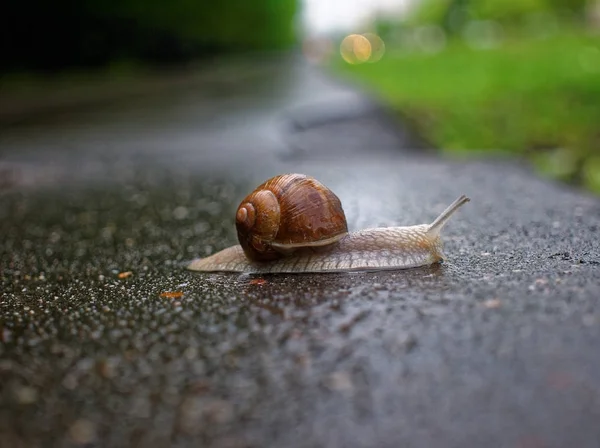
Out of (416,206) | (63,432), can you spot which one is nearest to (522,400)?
(63,432)

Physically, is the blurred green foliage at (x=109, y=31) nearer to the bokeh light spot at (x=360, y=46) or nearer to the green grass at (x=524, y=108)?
the green grass at (x=524, y=108)

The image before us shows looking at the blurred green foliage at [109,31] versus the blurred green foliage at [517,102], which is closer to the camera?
the blurred green foliage at [517,102]

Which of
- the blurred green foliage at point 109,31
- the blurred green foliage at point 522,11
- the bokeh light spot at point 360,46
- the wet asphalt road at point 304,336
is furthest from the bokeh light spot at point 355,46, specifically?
the wet asphalt road at point 304,336

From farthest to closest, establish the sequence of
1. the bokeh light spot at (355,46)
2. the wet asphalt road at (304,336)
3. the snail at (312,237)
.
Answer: the bokeh light spot at (355,46) → the snail at (312,237) → the wet asphalt road at (304,336)

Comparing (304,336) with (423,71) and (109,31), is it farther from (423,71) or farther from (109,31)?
(423,71)

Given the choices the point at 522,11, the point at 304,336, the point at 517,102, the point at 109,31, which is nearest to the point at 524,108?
the point at 517,102

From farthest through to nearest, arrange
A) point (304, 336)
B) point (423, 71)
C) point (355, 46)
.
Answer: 1. point (355, 46)
2. point (423, 71)
3. point (304, 336)

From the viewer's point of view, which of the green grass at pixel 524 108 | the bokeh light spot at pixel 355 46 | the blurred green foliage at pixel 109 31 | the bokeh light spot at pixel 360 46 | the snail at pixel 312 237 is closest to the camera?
the snail at pixel 312 237
